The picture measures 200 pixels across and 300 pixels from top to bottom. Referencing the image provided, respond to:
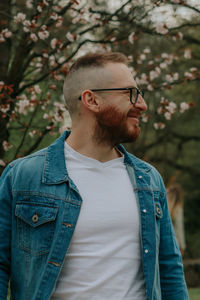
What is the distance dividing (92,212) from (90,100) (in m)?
0.63

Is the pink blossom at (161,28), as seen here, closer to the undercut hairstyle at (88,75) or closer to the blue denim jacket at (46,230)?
the undercut hairstyle at (88,75)

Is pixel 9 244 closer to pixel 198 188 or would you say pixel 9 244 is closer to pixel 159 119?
pixel 159 119

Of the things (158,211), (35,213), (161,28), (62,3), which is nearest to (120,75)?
(158,211)

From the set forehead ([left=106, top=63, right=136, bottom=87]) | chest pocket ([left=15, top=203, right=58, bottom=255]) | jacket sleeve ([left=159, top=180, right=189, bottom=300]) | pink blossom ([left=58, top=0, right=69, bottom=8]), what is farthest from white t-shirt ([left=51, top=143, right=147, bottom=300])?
pink blossom ([left=58, top=0, right=69, bottom=8])

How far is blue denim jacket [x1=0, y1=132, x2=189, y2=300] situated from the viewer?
2.43 metres

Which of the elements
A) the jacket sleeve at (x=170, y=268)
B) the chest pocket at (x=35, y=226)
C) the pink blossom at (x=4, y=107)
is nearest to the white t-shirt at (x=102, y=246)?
the chest pocket at (x=35, y=226)

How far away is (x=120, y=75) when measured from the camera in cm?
278

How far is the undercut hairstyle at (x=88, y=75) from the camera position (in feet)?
9.11

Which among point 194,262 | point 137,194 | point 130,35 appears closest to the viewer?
point 137,194

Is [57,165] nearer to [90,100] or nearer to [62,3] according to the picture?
[90,100]

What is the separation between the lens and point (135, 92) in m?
2.72

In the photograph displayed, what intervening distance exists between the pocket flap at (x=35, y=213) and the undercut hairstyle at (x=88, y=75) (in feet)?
2.00

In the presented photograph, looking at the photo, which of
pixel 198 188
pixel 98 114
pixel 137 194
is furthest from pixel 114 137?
pixel 198 188

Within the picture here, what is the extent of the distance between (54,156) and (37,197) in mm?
262
